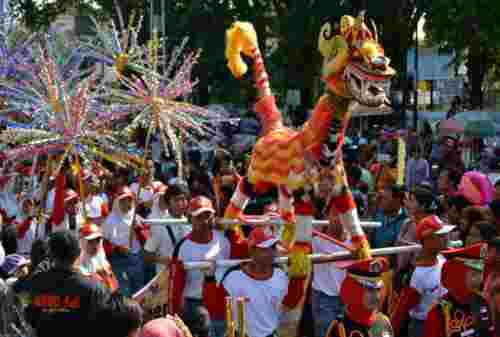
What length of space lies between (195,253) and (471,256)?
6.48 feet

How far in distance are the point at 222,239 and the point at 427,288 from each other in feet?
5.36

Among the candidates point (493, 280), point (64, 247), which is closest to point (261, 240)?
point (64, 247)

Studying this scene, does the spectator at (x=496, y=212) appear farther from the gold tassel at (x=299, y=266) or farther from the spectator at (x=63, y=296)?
the spectator at (x=63, y=296)

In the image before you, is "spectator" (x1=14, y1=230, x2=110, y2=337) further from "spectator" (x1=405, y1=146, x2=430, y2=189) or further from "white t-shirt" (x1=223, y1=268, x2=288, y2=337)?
"spectator" (x1=405, y1=146, x2=430, y2=189)

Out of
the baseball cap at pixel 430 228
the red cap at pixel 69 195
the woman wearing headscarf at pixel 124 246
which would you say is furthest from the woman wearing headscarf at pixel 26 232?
the baseball cap at pixel 430 228

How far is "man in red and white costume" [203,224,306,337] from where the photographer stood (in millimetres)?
5648

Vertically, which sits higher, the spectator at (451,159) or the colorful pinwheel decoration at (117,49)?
the colorful pinwheel decoration at (117,49)

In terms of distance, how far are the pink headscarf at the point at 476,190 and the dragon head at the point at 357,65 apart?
2.03 meters

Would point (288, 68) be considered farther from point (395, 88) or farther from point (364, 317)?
point (364, 317)

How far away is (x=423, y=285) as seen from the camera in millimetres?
5984

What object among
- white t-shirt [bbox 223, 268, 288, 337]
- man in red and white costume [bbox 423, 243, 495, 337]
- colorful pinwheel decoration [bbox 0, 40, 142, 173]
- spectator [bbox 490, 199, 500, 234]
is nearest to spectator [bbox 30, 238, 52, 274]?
colorful pinwheel decoration [bbox 0, 40, 142, 173]

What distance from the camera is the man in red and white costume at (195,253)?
6242 millimetres

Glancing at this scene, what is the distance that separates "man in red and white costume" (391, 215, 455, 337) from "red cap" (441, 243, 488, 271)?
40 cm

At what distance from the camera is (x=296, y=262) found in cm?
582
